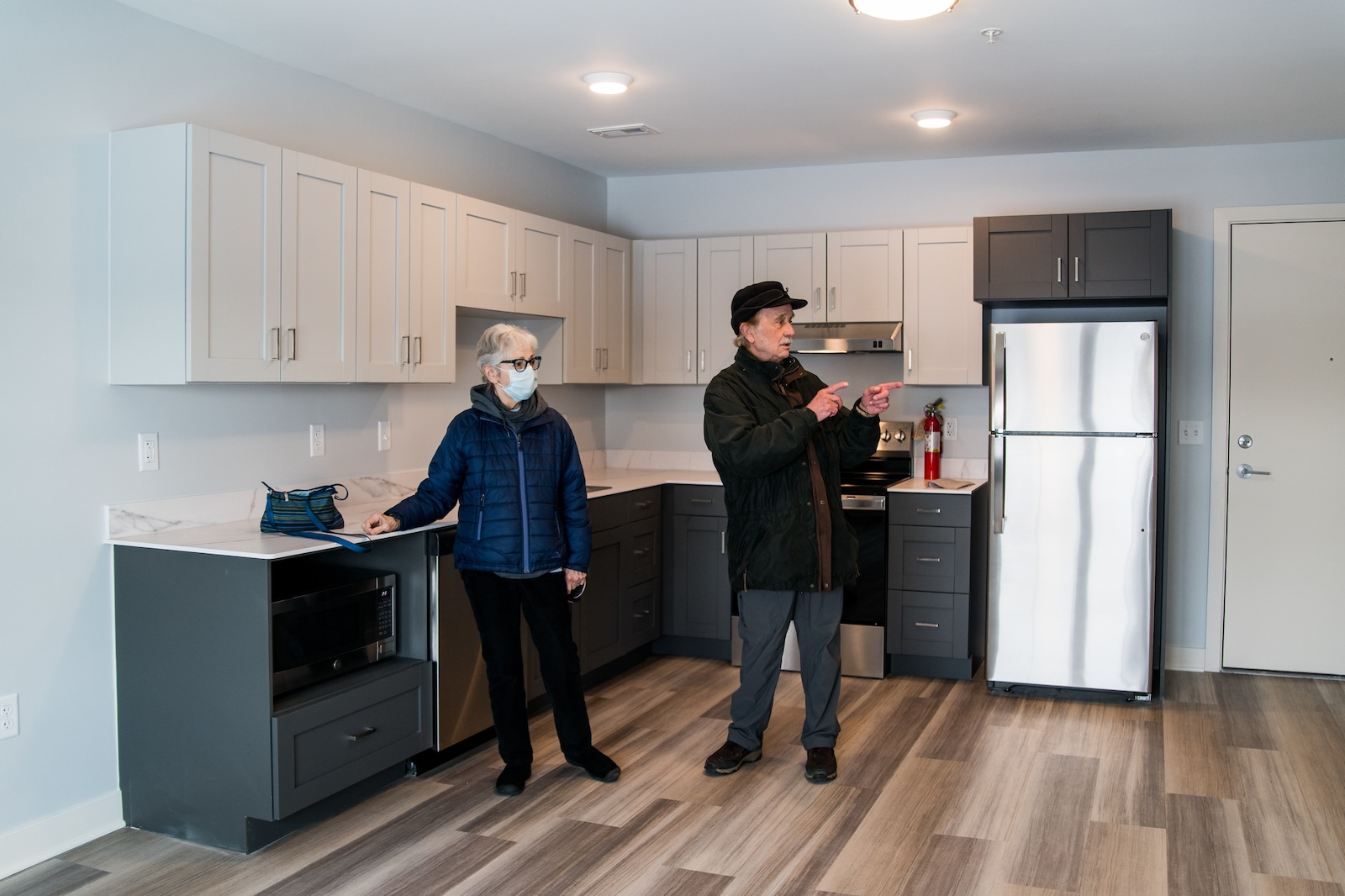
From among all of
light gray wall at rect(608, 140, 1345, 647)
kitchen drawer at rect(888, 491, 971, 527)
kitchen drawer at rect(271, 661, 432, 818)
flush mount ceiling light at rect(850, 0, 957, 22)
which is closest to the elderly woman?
kitchen drawer at rect(271, 661, 432, 818)

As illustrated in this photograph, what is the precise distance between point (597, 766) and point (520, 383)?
49.0 inches

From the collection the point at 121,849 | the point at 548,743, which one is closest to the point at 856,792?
the point at 548,743

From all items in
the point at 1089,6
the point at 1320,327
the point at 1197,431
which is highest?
the point at 1089,6

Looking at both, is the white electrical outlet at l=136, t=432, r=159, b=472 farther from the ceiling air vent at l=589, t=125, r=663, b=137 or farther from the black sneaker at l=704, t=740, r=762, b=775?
the ceiling air vent at l=589, t=125, r=663, b=137

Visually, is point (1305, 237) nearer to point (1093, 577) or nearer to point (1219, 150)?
point (1219, 150)

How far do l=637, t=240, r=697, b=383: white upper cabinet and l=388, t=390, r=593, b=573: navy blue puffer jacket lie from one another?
2.24 meters

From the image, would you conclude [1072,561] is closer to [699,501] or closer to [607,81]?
[699,501]

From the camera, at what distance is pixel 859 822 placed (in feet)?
10.6

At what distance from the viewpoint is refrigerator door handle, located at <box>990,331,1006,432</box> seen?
4523mm

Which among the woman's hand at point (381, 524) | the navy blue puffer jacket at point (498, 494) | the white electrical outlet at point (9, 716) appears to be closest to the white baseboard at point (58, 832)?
the white electrical outlet at point (9, 716)

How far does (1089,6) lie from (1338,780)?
8.29 ft

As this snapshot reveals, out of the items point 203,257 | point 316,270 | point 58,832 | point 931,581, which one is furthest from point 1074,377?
point 58,832

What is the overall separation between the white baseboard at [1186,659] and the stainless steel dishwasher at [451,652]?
3.17 metres

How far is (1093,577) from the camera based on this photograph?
14.8 feet
